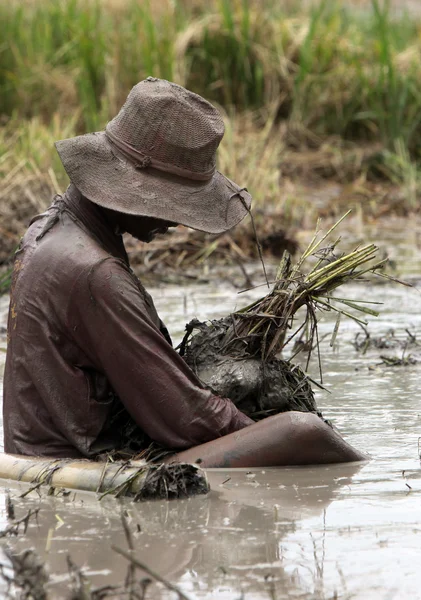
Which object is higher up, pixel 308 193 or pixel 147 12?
pixel 147 12

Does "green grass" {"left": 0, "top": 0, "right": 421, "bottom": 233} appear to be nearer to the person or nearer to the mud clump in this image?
the mud clump

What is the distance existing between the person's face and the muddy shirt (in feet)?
0.14

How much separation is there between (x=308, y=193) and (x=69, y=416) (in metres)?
7.07

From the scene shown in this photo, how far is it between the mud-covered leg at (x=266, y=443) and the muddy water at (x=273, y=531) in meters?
0.05

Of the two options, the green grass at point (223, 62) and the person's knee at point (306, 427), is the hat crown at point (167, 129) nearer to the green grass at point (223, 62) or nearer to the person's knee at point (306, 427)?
the person's knee at point (306, 427)

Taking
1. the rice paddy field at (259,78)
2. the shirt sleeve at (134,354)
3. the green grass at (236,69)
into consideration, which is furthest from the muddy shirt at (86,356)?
the green grass at (236,69)

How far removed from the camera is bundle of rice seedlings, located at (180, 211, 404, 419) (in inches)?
151

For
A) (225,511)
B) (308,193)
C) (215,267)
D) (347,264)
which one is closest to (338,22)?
(308,193)

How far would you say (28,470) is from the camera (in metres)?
3.61

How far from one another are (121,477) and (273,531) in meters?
0.53

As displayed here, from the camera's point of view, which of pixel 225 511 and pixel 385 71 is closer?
pixel 225 511

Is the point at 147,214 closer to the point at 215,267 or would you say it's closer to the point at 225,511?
the point at 225,511

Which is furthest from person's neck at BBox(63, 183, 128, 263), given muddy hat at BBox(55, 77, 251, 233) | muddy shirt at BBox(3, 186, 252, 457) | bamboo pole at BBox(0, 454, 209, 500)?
bamboo pole at BBox(0, 454, 209, 500)

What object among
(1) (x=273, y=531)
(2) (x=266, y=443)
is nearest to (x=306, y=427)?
(2) (x=266, y=443)
